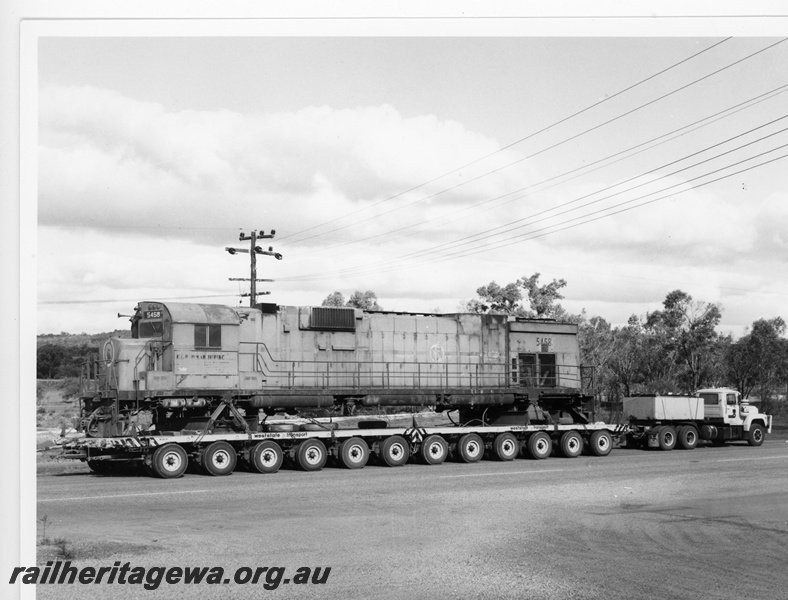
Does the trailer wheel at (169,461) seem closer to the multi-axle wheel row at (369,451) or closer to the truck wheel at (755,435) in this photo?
the multi-axle wheel row at (369,451)

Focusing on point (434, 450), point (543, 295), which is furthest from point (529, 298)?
point (434, 450)

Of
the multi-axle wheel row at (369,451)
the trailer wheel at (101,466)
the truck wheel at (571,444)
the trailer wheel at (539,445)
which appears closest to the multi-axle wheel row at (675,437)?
the multi-axle wheel row at (369,451)

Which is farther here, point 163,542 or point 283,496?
point 283,496

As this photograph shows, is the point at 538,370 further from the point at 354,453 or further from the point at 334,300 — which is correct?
the point at 334,300

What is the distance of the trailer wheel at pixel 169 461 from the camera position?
2016 centimetres

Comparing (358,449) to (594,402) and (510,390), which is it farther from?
(594,402)

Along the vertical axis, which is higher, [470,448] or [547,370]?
[547,370]

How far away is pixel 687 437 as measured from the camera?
104ft

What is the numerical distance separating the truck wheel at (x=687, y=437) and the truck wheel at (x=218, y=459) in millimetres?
18134

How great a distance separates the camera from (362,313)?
25.2 meters

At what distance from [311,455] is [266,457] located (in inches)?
51.9

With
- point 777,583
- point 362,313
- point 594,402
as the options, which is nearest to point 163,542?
point 777,583

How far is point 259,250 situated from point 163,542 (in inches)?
1206
